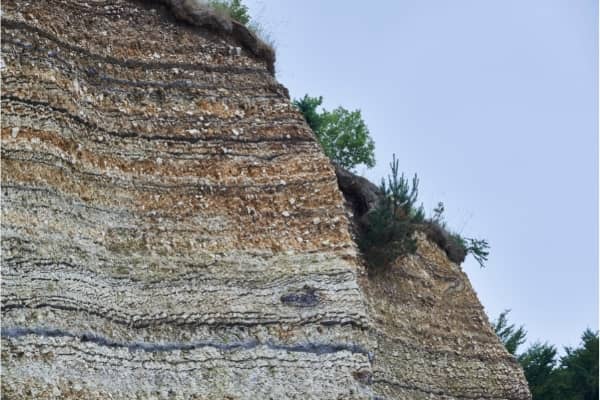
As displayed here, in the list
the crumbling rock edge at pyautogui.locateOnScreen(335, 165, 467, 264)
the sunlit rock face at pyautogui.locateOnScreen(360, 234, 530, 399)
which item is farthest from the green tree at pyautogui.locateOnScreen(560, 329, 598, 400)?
the crumbling rock edge at pyautogui.locateOnScreen(335, 165, 467, 264)

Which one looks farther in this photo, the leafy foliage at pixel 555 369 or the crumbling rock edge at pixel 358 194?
the leafy foliage at pixel 555 369

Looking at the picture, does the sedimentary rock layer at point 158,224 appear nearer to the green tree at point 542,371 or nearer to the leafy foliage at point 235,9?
the leafy foliage at point 235,9

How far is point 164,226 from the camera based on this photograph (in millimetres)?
13242

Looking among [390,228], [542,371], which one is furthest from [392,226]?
[542,371]

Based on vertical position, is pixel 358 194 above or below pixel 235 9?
below

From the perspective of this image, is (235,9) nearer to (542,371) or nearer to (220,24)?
(220,24)

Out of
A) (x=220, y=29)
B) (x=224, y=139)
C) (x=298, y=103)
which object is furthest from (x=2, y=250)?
(x=298, y=103)

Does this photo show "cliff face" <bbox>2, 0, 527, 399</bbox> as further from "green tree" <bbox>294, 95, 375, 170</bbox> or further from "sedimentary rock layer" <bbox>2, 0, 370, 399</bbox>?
"green tree" <bbox>294, 95, 375, 170</bbox>

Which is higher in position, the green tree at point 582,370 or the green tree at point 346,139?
the green tree at point 346,139

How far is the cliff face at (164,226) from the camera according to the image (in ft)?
38.9

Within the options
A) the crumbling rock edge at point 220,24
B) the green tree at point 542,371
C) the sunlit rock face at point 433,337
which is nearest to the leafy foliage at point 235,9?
the crumbling rock edge at point 220,24

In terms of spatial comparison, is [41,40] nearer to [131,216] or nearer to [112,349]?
[131,216]

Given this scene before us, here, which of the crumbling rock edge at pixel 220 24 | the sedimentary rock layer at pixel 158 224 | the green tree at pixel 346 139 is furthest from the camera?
the green tree at pixel 346 139

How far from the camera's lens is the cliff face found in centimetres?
1186
